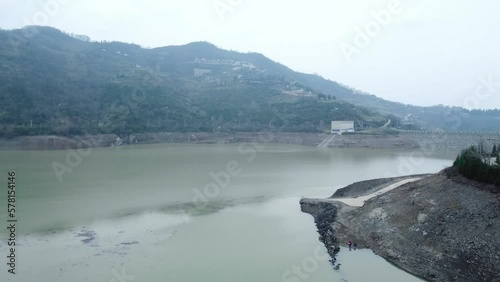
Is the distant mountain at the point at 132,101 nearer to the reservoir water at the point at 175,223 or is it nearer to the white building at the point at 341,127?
the white building at the point at 341,127

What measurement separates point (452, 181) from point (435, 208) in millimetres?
1623

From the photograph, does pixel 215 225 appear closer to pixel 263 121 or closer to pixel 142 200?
pixel 142 200

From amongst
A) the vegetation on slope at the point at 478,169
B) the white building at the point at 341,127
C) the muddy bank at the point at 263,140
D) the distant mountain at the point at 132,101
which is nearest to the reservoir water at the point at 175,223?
the vegetation on slope at the point at 478,169

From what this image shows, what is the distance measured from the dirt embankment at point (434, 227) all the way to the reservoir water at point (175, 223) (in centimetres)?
64

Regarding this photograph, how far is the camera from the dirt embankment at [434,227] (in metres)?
10.0

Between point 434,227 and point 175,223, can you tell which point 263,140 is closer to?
point 175,223

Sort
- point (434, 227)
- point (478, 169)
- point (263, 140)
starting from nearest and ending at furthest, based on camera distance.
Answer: point (434, 227)
point (478, 169)
point (263, 140)

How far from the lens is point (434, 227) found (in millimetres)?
11820

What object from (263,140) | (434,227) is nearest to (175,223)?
(434,227)

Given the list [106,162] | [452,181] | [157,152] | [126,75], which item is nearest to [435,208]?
[452,181]

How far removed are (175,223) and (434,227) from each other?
318 inches

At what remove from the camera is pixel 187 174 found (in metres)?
25.8

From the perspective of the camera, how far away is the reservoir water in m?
11.0

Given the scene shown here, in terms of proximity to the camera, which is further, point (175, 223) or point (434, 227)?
point (175, 223)
